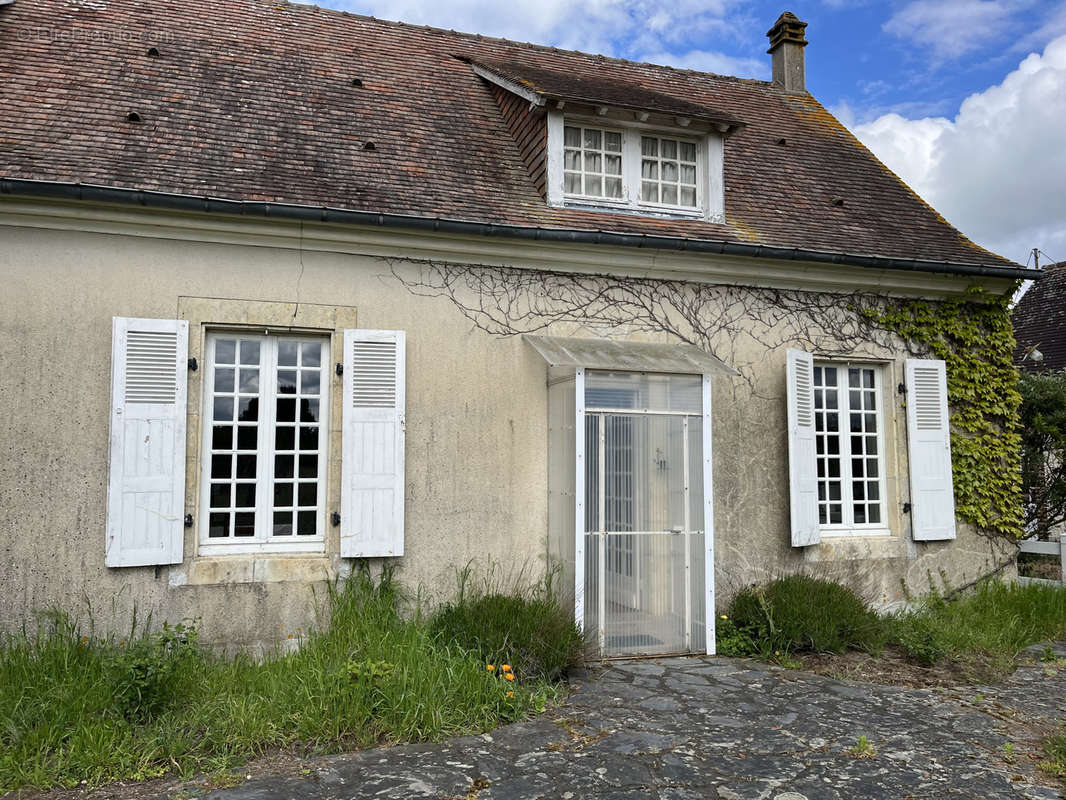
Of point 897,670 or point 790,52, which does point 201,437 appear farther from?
point 790,52

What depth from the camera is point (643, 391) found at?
6.84 m

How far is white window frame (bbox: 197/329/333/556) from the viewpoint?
6359 millimetres

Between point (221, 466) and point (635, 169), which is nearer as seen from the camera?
point (221, 466)

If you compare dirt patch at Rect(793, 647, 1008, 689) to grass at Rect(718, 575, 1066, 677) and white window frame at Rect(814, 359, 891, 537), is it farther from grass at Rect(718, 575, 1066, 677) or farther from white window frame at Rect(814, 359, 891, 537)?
white window frame at Rect(814, 359, 891, 537)

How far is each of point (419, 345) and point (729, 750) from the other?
12.4 ft

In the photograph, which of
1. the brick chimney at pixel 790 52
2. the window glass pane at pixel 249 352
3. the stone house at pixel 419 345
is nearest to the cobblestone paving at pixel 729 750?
the stone house at pixel 419 345

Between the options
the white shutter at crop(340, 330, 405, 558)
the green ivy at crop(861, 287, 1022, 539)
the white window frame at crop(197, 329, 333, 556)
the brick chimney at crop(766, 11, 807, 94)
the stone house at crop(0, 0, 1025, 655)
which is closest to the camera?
the stone house at crop(0, 0, 1025, 655)

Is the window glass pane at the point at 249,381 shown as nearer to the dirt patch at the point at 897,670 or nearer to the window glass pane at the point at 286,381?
the window glass pane at the point at 286,381

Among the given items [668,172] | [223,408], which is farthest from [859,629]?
[223,408]

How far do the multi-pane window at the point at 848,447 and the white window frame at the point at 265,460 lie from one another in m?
4.52

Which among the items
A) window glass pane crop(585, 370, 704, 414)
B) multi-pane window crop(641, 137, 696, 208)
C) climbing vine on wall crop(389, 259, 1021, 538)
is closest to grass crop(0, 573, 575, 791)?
window glass pane crop(585, 370, 704, 414)

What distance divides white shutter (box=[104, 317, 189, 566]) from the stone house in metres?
0.02

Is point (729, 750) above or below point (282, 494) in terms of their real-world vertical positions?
below

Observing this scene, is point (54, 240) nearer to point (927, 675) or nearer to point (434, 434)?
point (434, 434)
